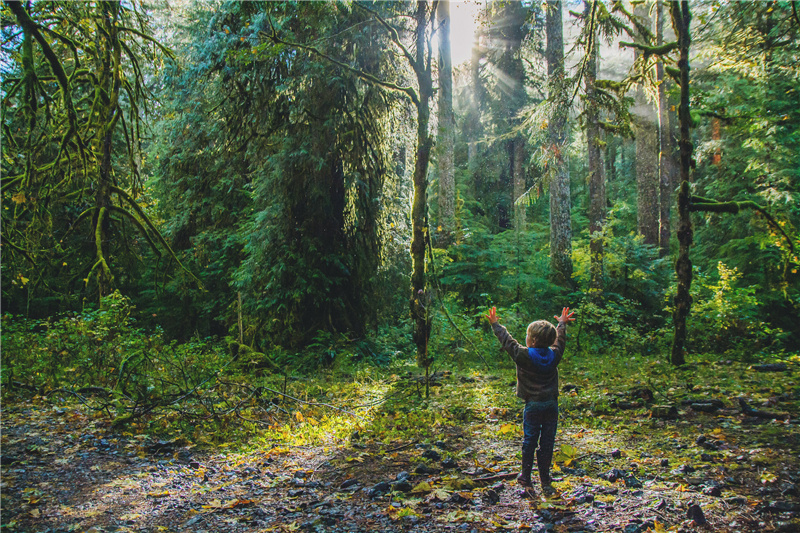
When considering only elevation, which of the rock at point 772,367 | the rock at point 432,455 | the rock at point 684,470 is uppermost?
the rock at point 772,367

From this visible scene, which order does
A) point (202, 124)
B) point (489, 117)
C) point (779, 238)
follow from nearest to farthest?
point (779, 238)
point (202, 124)
point (489, 117)

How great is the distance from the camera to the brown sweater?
4297 mm

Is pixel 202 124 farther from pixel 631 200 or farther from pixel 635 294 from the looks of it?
pixel 631 200

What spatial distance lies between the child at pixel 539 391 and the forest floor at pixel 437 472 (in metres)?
0.25

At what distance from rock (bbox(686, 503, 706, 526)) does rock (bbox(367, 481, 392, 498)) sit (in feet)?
7.78

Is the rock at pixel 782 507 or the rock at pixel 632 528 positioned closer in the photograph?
the rock at pixel 632 528

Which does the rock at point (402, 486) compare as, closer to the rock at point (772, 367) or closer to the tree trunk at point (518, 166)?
the rock at point (772, 367)

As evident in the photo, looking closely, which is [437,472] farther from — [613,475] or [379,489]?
[613,475]

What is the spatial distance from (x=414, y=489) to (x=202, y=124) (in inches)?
495

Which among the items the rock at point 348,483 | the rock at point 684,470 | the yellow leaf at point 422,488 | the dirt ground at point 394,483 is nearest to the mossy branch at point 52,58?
the dirt ground at point 394,483

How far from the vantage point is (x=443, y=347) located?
11969 mm

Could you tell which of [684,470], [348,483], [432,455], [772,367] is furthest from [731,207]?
[348,483]

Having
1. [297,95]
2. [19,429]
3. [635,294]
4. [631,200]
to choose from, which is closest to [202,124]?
[297,95]

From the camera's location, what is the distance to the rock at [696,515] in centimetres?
330
